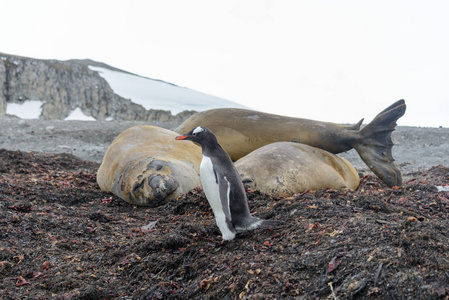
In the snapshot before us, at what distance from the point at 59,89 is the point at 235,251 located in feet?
153

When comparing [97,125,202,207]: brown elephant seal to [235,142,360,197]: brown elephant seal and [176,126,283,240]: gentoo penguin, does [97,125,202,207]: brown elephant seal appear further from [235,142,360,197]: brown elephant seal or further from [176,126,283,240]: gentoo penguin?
[176,126,283,240]: gentoo penguin

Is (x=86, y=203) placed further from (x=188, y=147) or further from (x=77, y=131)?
(x=77, y=131)

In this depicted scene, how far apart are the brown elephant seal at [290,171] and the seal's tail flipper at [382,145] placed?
376 mm

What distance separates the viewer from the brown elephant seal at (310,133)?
232 inches

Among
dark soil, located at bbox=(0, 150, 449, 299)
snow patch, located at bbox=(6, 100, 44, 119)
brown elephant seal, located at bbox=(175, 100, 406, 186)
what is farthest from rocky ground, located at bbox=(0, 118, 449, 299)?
snow patch, located at bbox=(6, 100, 44, 119)

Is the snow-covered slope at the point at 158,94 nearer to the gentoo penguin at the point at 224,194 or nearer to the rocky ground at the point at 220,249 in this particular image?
the rocky ground at the point at 220,249

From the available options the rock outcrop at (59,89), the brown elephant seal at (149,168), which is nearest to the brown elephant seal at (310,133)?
the brown elephant seal at (149,168)

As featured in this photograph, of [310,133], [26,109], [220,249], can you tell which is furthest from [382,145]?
[26,109]

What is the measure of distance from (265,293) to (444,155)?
8.39 meters

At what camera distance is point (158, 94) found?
1511 inches

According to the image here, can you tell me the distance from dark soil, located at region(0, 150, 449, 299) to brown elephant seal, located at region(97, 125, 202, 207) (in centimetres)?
34

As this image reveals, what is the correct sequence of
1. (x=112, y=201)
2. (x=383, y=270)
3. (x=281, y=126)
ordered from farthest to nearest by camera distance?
(x=281, y=126)
(x=112, y=201)
(x=383, y=270)

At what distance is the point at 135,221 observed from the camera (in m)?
4.35

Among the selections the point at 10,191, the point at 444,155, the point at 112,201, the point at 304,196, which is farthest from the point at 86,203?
the point at 444,155
